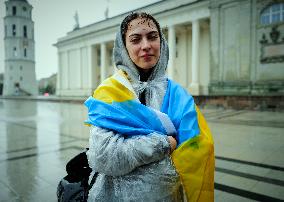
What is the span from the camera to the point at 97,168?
4.39 ft

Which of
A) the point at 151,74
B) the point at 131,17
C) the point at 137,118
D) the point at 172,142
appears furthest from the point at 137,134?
the point at 131,17

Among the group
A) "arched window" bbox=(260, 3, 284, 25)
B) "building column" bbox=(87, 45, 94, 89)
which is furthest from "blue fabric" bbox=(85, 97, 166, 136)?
"building column" bbox=(87, 45, 94, 89)

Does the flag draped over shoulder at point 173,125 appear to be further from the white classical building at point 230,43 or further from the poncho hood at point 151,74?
the white classical building at point 230,43

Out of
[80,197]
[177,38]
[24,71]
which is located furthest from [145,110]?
[24,71]

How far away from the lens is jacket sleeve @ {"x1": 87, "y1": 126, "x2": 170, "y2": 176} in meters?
1.28

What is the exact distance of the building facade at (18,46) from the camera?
58.2 metres

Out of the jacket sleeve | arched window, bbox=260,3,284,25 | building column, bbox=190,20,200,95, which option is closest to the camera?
the jacket sleeve

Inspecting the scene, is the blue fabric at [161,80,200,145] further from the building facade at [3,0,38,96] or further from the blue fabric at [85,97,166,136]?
the building facade at [3,0,38,96]

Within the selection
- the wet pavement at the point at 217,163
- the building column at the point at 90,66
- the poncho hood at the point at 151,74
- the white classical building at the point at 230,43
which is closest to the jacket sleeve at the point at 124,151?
the poncho hood at the point at 151,74

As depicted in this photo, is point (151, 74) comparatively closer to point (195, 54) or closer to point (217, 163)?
point (217, 163)

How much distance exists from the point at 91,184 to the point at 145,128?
1.78 ft

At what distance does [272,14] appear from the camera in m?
16.7

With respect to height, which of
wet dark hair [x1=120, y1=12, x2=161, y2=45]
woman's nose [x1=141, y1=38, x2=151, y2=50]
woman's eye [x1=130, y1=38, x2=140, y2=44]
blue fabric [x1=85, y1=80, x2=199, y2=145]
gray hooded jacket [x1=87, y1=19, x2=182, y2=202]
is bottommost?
gray hooded jacket [x1=87, y1=19, x2=182, y2=202]

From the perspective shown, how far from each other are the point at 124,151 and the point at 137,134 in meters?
0.12
